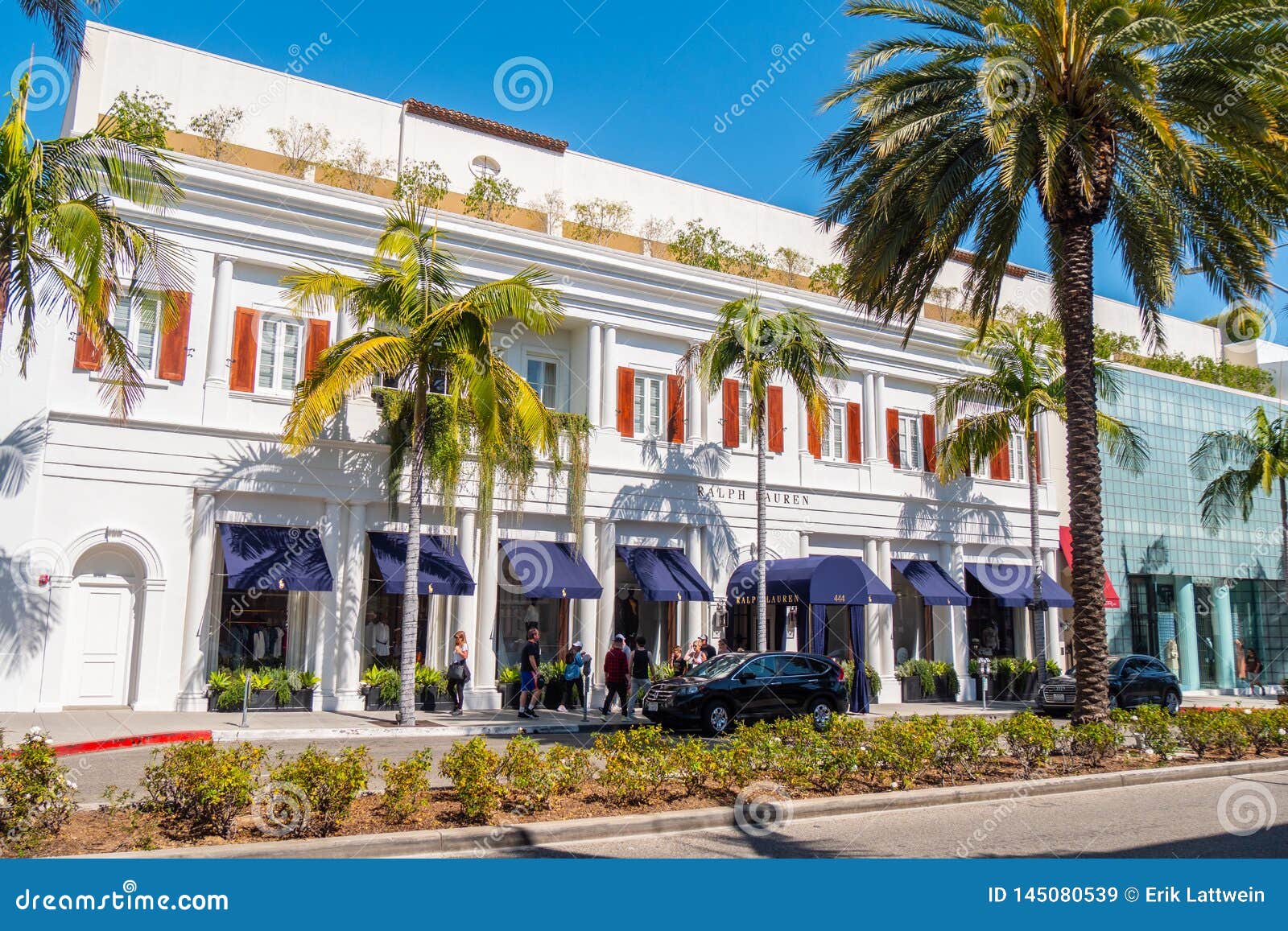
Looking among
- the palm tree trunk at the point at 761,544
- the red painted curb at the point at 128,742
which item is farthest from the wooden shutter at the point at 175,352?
the palm tree trunk at the point at 761,544

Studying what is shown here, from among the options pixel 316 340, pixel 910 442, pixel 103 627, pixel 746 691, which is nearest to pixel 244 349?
pixel 316 340

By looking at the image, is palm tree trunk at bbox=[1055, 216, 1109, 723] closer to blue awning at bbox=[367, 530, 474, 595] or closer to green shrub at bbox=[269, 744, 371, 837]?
green shrub at bbox=[269, 744, 371, 837]

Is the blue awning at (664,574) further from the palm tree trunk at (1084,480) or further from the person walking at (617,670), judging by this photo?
the palm tree trunk at (1084,480)

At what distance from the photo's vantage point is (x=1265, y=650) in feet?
136

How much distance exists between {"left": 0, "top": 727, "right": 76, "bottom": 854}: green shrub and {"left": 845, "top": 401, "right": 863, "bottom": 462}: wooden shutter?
984 inches

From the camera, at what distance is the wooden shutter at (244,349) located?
21984 millimetres

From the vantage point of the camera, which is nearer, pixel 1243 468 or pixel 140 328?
pixel 140 328

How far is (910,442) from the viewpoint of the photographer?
32.2 meters

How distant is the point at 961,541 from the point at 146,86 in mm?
27241

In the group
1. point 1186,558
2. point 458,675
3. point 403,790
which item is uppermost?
point 1186,558

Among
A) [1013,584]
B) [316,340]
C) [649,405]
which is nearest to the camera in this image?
[316,340]

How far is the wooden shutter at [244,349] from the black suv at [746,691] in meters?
10.8

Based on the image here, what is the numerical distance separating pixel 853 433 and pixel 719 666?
1286cm

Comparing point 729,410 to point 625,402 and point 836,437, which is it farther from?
point 836,437
